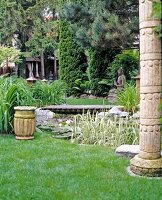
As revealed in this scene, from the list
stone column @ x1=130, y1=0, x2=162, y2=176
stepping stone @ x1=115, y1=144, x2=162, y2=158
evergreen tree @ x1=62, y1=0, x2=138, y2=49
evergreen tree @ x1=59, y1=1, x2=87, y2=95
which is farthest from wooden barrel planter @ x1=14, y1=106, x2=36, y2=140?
evergreen tree @ x1=59, y1=1, x2=87, y2=95

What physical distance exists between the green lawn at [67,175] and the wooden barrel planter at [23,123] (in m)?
0.48

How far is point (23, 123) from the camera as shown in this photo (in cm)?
602

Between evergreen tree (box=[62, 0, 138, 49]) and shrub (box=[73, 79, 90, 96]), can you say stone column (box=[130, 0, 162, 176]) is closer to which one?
evergreen tree (box=[62, 0, 138, 49])

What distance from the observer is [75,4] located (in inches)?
474

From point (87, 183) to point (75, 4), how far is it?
9.33 meters

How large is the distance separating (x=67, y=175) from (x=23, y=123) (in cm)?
225

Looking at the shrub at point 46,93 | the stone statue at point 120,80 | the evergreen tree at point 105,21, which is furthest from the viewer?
the stone statue at point 120,80

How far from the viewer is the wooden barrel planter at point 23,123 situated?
6.03m

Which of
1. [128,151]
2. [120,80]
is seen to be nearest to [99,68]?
[120,80]

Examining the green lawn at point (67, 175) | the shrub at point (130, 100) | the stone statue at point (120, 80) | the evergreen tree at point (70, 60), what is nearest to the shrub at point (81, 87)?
the evergreen tree at point (70, 60)

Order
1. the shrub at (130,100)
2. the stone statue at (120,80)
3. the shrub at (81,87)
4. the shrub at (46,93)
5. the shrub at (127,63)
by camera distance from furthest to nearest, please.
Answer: the shrub at (81,87) < the shrub at (127,63) < the stone statue at (120,80) < the shrub at (46,93) < the shrub at (130,100)

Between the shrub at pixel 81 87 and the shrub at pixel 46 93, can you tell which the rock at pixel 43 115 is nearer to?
the shrub at pixel 46 93

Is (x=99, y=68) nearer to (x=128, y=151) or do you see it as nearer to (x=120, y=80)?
(x=120, y=80)

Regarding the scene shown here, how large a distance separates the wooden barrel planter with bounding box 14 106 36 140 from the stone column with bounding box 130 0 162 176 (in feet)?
8.34
